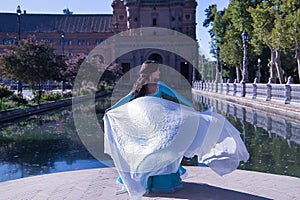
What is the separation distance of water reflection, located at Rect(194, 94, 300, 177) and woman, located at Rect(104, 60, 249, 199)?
9.59 feet

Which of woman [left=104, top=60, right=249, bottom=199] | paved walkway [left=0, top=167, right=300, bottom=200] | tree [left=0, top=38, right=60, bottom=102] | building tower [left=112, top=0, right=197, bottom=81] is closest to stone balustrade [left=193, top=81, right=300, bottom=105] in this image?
tree [left=0, top=38, right=60, bottom=102]

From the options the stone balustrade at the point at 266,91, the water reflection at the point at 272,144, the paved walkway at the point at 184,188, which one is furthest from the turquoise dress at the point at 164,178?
the stone balustrade at the point at 266,91

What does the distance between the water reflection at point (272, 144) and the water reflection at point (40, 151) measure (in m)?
3.54

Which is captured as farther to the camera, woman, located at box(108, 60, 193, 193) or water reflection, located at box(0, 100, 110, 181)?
water reflection, located at box(0, 100, 110, 181)

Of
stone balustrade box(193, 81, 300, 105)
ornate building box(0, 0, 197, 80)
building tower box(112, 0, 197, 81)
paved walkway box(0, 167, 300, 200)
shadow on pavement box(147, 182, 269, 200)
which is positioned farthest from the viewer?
ornate building box(0, 0, 197, 80)

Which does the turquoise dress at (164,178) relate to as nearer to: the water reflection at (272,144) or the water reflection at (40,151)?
the water reflection at (272,144)

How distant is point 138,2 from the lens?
2904 inches

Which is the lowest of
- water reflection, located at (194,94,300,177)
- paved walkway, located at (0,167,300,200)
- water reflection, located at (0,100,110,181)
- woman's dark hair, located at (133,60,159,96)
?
water reflection, located at (0,100,110,181)

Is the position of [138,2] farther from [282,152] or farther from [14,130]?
[282,152]

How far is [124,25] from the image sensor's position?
75500 mm

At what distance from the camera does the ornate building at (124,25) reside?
71.3 meters

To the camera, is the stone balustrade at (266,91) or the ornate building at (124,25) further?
the ornate building at (124,25)

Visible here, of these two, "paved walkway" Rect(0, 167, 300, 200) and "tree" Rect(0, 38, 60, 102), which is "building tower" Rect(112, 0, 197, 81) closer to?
"tree" Rect(0, 38, 60, 102)

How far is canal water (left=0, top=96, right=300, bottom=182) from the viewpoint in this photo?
8.67 metres
